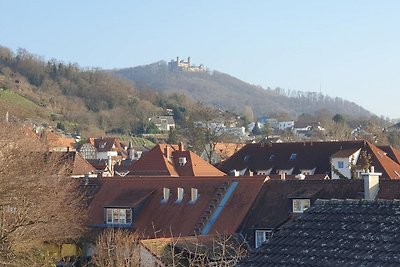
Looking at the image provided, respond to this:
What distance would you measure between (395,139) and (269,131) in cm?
2980

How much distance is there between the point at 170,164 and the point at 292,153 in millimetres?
9604

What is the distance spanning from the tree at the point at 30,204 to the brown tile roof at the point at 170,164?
755 inches

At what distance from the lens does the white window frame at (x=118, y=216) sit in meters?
34.2

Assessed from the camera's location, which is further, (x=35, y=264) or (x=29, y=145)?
(x=29, y=145)

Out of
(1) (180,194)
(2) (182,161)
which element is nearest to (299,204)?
(1) (180,194)

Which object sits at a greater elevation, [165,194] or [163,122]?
[163,122]

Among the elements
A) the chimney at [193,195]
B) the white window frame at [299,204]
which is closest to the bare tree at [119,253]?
the white window frame at [299,204]

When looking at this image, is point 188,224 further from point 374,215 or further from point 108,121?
point 108,121

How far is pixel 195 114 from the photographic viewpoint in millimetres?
70375

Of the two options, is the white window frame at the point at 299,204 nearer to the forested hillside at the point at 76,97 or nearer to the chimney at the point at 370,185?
the chimney at the point at 370,185

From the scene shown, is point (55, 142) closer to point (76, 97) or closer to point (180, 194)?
point (180, 194)

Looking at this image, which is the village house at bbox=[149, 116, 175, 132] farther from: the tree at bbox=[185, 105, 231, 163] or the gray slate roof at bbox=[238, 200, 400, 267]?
the gray slate roof at bbox=[238, 200, 400, 267]

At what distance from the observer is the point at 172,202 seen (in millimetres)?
33719

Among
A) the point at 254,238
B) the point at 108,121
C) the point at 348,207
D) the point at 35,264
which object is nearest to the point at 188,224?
the point at 254,238
